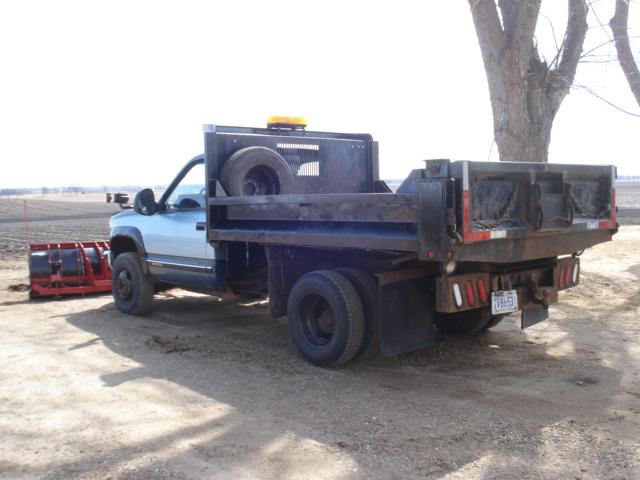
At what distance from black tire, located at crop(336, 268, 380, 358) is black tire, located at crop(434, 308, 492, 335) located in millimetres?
1456

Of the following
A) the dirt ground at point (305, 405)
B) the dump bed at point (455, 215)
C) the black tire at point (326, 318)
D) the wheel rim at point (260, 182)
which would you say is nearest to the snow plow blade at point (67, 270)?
the dirt ground at point (305, 405)

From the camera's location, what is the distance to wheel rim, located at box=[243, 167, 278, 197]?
7.70 m

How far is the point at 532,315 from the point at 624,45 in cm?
771

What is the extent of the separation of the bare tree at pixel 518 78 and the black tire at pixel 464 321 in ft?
12.4

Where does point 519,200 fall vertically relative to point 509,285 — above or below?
above

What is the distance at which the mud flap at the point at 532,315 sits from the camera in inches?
252

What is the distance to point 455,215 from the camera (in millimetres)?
4871

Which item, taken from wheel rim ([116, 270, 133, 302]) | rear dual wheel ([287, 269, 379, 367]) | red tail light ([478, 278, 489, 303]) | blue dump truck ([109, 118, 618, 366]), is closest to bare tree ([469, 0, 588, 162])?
blue dump truck ([109, 118, 618, 366])

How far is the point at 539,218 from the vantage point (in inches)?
210

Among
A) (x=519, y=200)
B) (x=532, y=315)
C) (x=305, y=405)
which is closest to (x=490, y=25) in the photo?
(x=532, y=315)

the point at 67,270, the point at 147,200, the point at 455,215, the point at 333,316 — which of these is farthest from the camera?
the point at 67,270

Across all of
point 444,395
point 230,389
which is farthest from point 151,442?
point 444,395

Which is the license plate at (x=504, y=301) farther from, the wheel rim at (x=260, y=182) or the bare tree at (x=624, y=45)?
the bare tree at (x=624, y=45)

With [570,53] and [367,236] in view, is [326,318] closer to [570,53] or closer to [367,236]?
[367,236]
